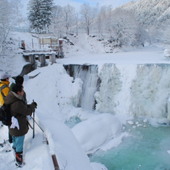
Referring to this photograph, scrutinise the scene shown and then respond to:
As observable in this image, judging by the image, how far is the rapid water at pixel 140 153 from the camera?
719 cm

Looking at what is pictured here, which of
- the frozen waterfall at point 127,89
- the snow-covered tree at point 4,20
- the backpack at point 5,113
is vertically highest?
the snow-covered tree at point 4,20

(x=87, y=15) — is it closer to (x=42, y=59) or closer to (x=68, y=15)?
(x=68, y=15)

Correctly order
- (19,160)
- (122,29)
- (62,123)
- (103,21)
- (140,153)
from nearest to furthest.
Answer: (19,160)
(62,123)
(140,153)
(122,29)
(103,21)

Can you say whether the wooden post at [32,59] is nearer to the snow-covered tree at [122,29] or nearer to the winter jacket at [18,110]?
the winter jacket at [18,110]

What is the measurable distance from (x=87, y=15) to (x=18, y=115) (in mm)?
39052

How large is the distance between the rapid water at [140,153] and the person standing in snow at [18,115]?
4.76 m

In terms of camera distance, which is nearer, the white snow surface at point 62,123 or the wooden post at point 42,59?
the white snow surface at point 62,123

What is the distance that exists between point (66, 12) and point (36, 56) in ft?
81.9

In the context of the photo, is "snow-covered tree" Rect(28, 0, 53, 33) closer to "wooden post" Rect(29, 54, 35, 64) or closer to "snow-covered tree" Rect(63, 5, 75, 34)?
"snow-covered tree" Rect(63, 5, 75, 34)

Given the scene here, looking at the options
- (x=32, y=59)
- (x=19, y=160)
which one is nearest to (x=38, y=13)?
(x=32, y=59)

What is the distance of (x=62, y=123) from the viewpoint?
470 centimetres

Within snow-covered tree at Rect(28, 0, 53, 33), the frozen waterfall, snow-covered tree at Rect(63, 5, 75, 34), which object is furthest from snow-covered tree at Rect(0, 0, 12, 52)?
snow-covered tree at Rect(63, 5, 75, 34)

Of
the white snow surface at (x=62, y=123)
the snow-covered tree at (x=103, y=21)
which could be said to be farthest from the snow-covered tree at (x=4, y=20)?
the snow-covered tree at (x=103, y=21)

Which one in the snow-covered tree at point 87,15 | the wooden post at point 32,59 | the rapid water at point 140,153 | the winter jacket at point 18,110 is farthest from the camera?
the snow-covered tree at point 87,15
